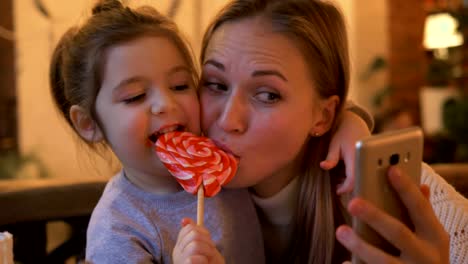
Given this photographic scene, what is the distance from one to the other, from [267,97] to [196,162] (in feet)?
0.67

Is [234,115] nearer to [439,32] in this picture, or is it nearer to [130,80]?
[130,80]

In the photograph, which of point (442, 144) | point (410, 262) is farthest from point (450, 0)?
point (410, 262)

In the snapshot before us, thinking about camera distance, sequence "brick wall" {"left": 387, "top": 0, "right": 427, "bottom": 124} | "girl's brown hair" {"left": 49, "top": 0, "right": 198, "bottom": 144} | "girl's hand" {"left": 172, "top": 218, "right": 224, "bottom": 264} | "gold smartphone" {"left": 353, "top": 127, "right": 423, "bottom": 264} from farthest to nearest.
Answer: "brick wall" {"left": 387, "top": 0, "right": 427, "bottom": 124}, "girl's brown hair" {"left": 49, "top": 0, "right": 198, "bottom": 144}, "girl's hand" {"left": 172, "top": 218, "right": 224, "bottom": 264}, "gold smartphone" {"left": 353, "top": 127, "right": 423, "bottom": 264}

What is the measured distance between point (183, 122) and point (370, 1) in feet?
17.6

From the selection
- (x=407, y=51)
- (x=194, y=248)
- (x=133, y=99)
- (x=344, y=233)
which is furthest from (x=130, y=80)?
(x=407, y=51)

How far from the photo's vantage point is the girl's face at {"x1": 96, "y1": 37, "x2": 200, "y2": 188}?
3.81ft

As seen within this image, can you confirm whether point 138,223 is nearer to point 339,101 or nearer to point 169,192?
point 169,192

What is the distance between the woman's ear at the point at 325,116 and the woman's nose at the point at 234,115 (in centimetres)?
21

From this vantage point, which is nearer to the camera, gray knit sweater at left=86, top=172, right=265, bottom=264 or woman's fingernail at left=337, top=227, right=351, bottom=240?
woman's fingernail at left=337, top=227, right=351, bottom=240

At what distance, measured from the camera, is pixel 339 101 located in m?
1.34

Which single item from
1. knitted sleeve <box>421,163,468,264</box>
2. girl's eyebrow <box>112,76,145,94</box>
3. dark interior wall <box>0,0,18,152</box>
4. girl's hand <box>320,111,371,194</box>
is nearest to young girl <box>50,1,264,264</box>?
girl's eyebrow <box>112,76,145,94</box>

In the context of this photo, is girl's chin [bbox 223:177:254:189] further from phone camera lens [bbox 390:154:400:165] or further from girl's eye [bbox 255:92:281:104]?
phone camera lens [bbox 390:154:400:165]

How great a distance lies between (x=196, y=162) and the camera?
116 centimetres

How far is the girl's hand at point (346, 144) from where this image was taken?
47.9 inches
